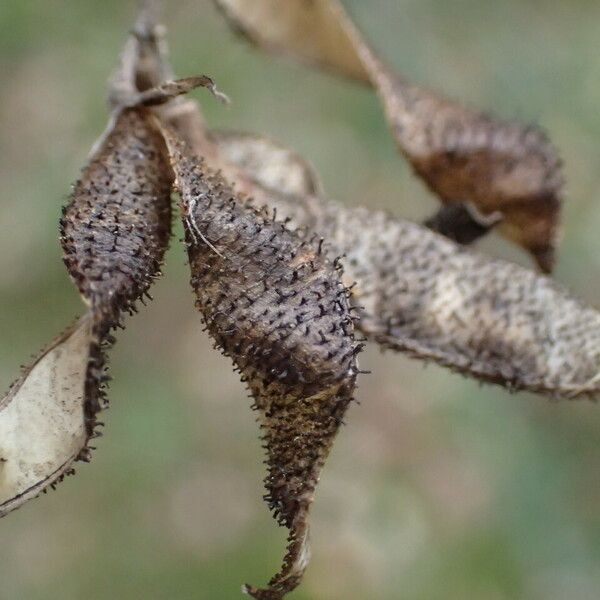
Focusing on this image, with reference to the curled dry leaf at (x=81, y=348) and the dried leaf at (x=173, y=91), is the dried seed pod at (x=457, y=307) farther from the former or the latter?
the curled dry leaf at (x=81, y=348)

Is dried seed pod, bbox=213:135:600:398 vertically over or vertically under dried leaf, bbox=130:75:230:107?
under

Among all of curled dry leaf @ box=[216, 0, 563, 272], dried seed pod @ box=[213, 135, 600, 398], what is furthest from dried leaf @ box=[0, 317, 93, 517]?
curled dry leaf @ box=[216, 0, 563, 272]

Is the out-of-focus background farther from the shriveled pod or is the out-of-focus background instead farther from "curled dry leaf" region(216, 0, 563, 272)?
the shriveled pod

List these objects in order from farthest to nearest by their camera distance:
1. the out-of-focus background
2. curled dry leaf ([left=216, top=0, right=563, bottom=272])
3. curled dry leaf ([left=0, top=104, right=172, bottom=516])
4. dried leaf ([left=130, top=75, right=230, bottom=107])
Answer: the out-of-focus background, curled dry leaf ([left=216, top=0, right=563, bottom=272]), dried leaf ([left=130, top=75, right=230, bottom=107]), curled dry leaf ([left=0, top=104, right=172, bottom=516])

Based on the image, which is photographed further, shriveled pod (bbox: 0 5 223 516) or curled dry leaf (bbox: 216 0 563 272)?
curled dry leaf (bbox: 216 0 563 272)

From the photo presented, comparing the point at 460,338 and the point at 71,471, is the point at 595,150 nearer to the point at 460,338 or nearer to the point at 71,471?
the point at 460,338

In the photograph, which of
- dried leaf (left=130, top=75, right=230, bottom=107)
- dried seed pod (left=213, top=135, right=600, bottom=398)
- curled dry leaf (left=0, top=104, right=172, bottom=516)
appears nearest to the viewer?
curled dry leaf (left=0, top=104, right=172, bottom=516)
